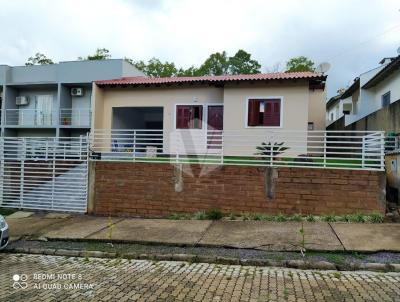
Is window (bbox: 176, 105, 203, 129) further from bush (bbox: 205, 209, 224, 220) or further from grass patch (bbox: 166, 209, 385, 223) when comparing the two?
bush (bbox: 205, 209, 224, 220)

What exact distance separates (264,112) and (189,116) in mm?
3293

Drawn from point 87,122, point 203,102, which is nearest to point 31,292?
point 203,102

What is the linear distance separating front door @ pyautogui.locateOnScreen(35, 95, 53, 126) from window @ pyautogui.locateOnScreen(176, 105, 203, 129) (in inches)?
388

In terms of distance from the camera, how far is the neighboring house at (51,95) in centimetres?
1986

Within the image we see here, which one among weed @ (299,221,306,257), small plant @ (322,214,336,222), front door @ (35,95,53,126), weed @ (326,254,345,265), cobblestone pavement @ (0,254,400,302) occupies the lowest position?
cobblestone pavement @ (0,254,400,302)

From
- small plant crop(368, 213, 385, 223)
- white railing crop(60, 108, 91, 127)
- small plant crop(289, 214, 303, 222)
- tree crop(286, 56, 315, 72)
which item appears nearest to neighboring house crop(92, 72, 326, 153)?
white railing crop(60, 108, 91, 127)

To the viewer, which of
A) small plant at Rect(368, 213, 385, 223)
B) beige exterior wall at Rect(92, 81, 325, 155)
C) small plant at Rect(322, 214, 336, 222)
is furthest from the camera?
beige exterior wall at Rect(92, 81, 325, 155)

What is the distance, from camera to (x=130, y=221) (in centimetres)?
888

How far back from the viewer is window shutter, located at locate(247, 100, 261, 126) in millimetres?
13828

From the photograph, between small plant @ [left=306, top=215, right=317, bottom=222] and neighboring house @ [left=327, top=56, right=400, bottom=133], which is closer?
small plant @ [left=306, top=215, right=317, bottom=222]

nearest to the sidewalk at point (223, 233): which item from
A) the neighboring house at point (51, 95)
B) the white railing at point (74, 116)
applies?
the white railing at point (74, 116)

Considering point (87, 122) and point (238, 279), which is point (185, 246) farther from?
point (87, 122)

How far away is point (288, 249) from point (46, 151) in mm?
7993

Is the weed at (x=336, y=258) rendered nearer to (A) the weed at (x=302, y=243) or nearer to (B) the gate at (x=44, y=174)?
(A) the weed at (x=302, y=243)
